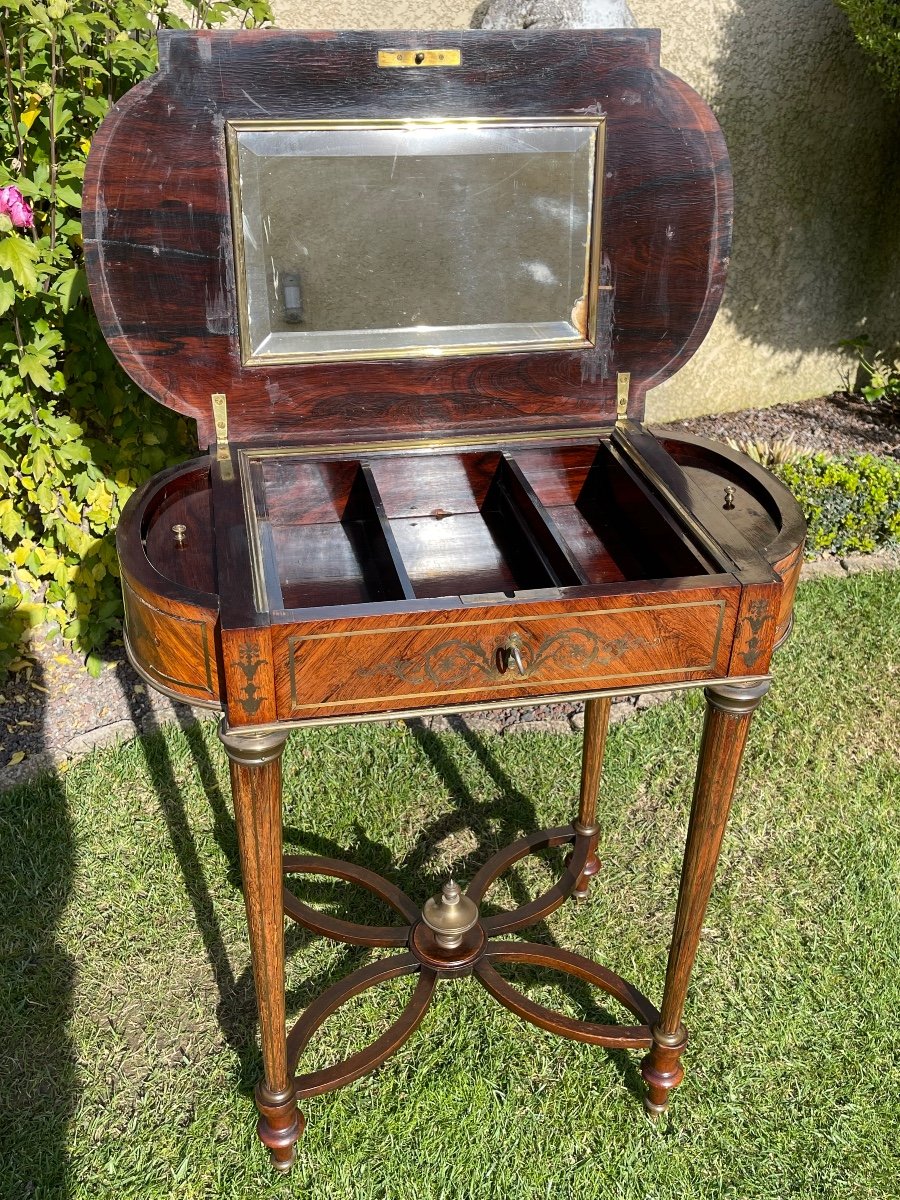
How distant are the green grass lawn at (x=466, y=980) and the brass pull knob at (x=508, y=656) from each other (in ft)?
4.04

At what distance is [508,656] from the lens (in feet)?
5.75

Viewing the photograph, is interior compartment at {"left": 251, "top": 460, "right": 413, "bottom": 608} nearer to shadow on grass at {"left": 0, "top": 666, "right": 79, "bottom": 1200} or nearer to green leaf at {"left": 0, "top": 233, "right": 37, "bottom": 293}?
green leaf at {"left": 0, "top": 233, "right": 37, "bottom": 293}

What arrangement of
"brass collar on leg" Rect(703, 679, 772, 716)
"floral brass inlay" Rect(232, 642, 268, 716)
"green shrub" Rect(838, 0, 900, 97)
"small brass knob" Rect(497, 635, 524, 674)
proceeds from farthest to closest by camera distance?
"green shrub" Rect(838, 0, 900, 97) < "brass collar on leg" Rect(703, 679, 772, 716) < "small brass knob" Rect(497, 635, 524, 674) < "floral brass inlay" Rect(232, 642, 268, 716)

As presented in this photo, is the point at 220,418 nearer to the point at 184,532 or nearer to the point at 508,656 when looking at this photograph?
the point at 184,532

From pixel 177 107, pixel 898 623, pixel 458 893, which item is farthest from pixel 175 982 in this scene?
pixel 898 623

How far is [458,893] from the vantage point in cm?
241

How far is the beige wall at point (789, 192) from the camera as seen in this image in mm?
4859

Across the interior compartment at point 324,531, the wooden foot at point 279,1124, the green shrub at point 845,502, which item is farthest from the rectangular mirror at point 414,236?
the green shrub at point 845,502

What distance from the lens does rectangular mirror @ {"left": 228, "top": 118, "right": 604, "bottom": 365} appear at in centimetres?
204

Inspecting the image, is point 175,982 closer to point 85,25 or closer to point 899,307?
point 85,25

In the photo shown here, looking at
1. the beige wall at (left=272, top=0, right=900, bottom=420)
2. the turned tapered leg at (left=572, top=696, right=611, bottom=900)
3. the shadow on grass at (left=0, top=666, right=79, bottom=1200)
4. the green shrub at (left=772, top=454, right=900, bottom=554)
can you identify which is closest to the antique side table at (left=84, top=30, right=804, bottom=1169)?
the shadow on grass at (left=0, top=666, right=79, bottom=1200)

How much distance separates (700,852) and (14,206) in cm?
237

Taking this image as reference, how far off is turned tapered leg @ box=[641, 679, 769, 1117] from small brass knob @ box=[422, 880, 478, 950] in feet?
1.48

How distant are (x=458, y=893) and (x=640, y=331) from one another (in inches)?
49.0
